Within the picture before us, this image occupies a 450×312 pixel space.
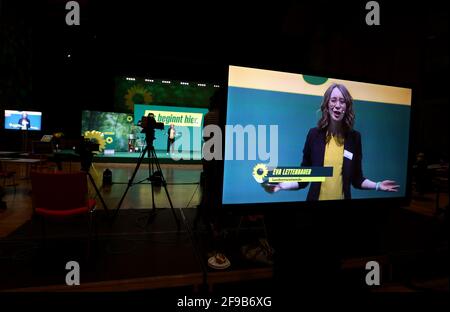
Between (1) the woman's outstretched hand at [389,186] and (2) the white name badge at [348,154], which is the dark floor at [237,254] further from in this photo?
(2) the white name badge at [348,154]

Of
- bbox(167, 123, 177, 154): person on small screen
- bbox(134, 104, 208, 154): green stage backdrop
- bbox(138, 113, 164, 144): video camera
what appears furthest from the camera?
bbox(134, 104, 208, 154): green stage backdrop

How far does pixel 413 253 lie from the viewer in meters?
1.58

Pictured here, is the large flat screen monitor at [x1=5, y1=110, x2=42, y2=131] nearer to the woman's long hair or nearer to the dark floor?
the dark floor

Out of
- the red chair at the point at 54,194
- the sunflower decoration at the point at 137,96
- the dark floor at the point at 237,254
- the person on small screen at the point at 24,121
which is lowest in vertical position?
the dark floor at the point at 237,254

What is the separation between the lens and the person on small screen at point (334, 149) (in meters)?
1.29

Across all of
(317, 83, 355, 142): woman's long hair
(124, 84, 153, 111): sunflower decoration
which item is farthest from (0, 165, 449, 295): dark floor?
(124, 84, 153, 111): sunflower decoration

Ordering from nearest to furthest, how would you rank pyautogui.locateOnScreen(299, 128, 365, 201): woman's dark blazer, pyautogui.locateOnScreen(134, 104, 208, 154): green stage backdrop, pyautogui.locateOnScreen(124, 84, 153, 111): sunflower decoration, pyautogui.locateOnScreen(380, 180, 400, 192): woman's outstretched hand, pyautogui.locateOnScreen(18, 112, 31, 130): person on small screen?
pyautogui.locateOnScreen(299, 128, 365, 201): woman's dark blazer < pyautogui.locateOnScreen(380, 180, 400, 192): woman's outstretched hand < pyautogui.locateOnScreen(18, 112, 31, 130): person on small screen < pyautogui.locateOnScreen(134, 104, 208, 154): green stage backdrop < pyautogui.locateOnScreen(124, 84, 153, 111): sunflower decoration

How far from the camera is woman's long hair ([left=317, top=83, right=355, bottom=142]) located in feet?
4.28

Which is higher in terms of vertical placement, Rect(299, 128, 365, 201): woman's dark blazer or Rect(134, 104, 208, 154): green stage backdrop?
Rect(134, 104, 208, 154): green stage backdrop

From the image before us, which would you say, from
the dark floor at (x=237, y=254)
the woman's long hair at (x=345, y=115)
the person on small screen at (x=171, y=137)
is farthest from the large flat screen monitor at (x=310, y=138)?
the person on small screen at (x=171, y=137)

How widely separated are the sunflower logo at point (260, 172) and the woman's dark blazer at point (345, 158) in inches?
8.3

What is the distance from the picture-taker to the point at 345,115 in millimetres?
1340
